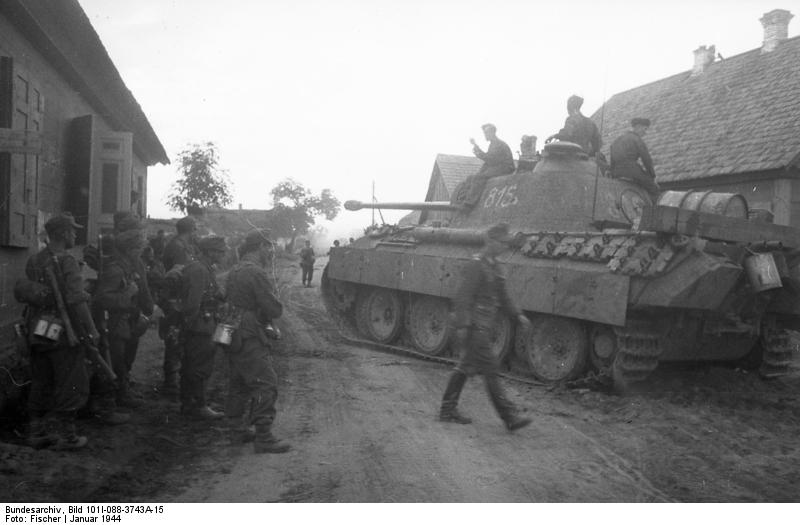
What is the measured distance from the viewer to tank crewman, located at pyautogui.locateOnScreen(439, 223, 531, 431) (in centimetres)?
643

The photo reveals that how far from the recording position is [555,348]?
29.0 feet

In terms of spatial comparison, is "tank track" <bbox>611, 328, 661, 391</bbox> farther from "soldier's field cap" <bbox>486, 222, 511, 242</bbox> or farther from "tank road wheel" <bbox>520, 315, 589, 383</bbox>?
"soldier's field cap" <bbox>486, 222, 511, 242</bbox>

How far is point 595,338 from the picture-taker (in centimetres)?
833

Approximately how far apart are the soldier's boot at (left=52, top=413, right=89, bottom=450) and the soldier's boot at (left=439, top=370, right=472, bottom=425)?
113 inches

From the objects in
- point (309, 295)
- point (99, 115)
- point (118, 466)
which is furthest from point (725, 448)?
point (309, 295)

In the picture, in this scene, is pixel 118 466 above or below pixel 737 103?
below

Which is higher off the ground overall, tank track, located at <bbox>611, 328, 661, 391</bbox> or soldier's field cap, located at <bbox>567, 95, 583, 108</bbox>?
soldier's field cap, located at <bbox>567, 95, 583, 108</bbox>

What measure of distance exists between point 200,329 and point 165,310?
0.73 metres

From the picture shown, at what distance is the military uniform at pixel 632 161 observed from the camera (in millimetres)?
10047

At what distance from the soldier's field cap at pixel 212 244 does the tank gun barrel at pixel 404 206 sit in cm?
553

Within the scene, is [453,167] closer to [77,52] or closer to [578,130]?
[578,130]

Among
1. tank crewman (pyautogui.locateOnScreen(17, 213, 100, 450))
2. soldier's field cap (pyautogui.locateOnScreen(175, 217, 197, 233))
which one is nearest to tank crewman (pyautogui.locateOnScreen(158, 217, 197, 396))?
soldier's field cap (pyautogui.locateOnScreen(175, 217, 197, 233))

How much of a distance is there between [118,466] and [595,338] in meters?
5.23

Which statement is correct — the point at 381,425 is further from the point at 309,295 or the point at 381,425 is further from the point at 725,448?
the point at 309,295
